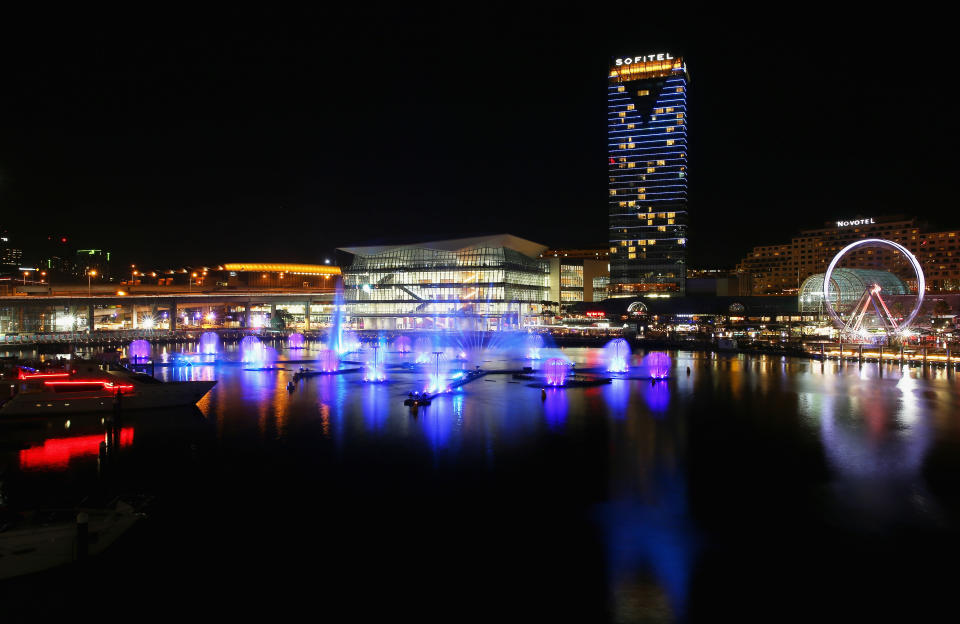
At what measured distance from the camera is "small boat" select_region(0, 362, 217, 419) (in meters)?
25.9

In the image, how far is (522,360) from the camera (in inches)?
2088

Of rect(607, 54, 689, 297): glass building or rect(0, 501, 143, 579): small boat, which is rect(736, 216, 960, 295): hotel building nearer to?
rect(607, 54, 689, 297): glass building

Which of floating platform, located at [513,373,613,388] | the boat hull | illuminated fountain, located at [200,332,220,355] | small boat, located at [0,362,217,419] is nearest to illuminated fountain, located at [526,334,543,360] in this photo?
floating platform, located at [513,373,613,388]

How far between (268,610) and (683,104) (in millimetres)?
137816

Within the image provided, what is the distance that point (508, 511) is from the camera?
1472 centimetres

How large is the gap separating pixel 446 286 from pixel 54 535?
303 ft

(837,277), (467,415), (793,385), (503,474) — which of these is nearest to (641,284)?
(837,277)

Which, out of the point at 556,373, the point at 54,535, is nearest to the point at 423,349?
the point at 556,373

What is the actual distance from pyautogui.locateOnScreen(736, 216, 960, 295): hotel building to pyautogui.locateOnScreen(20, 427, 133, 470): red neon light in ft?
367

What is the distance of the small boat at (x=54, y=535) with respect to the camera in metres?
11.1

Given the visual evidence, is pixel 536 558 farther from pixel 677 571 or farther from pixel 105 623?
pixel 105 623

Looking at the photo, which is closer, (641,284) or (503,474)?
(503,474)

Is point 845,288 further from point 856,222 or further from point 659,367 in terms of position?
point 856,222

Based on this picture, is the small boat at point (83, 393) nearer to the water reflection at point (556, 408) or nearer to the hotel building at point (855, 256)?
the water reflection at point (556, 408)
